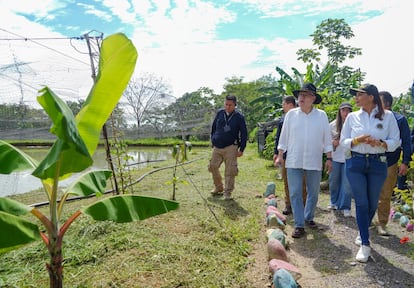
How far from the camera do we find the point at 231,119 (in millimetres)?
5805

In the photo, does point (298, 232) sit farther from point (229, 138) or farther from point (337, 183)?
point (229, 138)

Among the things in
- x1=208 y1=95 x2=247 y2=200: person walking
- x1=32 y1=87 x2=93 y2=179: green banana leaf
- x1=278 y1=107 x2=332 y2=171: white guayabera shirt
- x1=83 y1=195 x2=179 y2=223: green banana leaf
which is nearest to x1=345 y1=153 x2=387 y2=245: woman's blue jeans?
x1=278 y1=107 x2=332 y2=171: white guayabera shirt

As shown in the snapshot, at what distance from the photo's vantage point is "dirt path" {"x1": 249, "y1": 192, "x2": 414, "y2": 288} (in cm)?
301

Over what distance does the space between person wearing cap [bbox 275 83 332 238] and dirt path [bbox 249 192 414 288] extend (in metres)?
0.36

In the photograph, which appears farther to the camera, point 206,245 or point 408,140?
point 408,140

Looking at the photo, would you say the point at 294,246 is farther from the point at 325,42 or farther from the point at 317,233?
the point at 325,42

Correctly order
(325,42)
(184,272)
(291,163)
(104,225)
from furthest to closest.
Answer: (325,42) < (291,163) < (104,225) < (184,272)

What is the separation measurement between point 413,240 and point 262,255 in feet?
6.13

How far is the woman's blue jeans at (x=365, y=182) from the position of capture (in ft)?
11.3

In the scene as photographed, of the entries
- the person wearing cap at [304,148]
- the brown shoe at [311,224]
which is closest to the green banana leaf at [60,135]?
the person wearing cap at [304,148]

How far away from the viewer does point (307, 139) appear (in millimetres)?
4176

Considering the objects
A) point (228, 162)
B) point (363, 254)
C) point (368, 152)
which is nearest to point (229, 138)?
point (228, 162)

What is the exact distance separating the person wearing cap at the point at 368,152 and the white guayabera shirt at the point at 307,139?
1.82ft

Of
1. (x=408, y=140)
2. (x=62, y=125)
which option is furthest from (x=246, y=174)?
(x=62, y=125)
